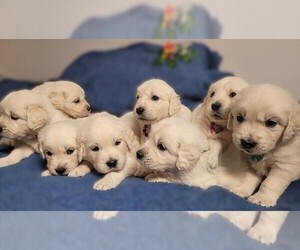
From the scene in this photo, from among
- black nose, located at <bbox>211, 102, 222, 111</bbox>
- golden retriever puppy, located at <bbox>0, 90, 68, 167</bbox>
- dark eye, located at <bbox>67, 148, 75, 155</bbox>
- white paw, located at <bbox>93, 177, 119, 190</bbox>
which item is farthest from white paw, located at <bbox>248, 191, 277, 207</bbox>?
golden retriever puppy, located at <bbox>0, 90, 68, 167</bbox>

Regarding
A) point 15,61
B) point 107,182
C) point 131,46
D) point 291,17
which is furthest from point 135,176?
point 291,17

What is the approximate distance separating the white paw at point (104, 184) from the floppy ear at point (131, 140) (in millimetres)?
112

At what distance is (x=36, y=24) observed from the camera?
1385 mm

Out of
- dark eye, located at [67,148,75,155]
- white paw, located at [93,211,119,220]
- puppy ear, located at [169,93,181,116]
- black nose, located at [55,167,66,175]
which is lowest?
white paw, located at [93,211,119,220]

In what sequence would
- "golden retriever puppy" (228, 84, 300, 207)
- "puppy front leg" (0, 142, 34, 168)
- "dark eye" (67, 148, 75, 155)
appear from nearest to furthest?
"golden retriever puppy" (228, 84, 300, 207) → "dark eye" (67, 148, 75, 155) → "puppy front leg" (0, 142, 34, 168)

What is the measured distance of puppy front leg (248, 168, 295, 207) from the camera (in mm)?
1173

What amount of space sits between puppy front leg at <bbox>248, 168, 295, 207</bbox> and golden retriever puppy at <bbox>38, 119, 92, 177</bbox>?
1.55 feet

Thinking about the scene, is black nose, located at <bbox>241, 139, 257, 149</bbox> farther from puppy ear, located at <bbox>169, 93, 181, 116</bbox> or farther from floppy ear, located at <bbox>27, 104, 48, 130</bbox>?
floppy ear, located at <bbox>27, 104, 48, 130</bbox>

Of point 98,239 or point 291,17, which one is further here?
point 291,17

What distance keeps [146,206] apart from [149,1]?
63cm

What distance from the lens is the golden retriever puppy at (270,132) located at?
1.13 metres

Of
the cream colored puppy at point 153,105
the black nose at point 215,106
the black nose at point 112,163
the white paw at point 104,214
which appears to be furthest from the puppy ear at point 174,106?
the white paw at point 104,214

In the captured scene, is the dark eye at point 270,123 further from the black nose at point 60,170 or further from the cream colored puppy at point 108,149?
the black nose at point 60,170

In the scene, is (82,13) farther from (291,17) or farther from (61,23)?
(291,17)
